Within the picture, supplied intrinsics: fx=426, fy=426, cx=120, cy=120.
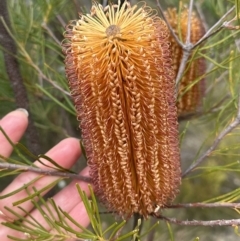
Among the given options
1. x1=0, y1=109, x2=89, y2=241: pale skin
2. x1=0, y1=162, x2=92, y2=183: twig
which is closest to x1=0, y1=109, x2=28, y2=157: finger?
x1=0, y1=109, x2=89, y2=241: pale skin

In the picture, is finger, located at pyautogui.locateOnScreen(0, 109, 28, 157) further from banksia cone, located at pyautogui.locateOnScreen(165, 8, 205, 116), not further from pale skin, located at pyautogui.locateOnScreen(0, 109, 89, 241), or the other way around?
banksia cone, located at pyautogui.locateOnScreen(165, 8, 205, 116)

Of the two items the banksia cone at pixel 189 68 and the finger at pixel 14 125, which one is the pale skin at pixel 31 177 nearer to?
the finger at pixel 14 125

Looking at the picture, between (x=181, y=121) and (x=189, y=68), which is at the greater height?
(x=189, y=68)

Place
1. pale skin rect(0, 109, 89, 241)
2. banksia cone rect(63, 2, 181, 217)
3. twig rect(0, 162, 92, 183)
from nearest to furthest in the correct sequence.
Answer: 1. banksia cone rect(63, 2, 181, 217)
2. twig rect(0, 162, 92, 183)
3. pale skin rect(0, 109, 89, 241)

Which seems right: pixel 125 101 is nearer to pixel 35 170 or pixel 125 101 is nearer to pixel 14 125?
pixel 35 170

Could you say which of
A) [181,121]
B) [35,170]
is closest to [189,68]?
[181,121]

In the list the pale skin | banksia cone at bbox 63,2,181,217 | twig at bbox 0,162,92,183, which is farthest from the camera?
Result: the pale skin
